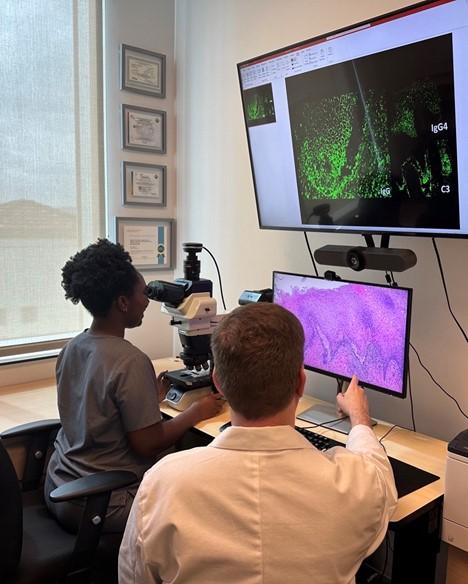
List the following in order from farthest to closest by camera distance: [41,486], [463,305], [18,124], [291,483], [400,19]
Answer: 1. [18,124]
2. [41,486]
3. [463,305]
4. [400,19]
5. [291,483]

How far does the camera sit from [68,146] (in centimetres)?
Result: 248

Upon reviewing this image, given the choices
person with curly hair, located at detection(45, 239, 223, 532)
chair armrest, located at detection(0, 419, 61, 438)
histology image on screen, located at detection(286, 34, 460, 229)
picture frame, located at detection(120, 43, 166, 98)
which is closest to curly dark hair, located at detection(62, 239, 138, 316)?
person with curly hair, located at detection(45, 239, 223, 532)

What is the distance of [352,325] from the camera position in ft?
5.64

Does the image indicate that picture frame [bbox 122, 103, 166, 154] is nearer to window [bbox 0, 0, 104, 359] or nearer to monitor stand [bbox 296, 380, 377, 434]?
window [bbox 0, 0, 104, 359]

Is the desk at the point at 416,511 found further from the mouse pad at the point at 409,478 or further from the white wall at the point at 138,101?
the white wall at the point at 138,101

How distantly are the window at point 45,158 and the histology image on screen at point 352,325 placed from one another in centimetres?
114

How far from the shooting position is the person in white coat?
0.87 m

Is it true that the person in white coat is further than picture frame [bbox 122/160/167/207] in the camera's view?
No

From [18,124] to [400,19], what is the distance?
1649 millimetres

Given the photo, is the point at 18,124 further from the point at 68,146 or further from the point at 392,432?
the point at 392,432

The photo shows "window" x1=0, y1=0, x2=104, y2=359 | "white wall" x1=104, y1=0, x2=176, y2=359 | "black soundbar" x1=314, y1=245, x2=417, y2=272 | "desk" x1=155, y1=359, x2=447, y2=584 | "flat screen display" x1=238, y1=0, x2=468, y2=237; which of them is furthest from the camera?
"white wall" x1=104, y1=0, x2=176, y2=359

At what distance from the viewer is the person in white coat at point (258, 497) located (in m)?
0.87

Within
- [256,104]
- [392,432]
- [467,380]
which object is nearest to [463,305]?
[467,380]

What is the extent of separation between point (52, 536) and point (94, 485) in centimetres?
27
